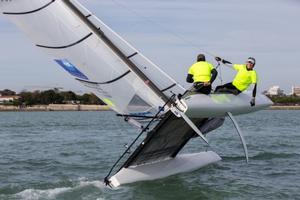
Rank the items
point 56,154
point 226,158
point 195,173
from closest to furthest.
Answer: point 195,173 → point 226,158 → point 56,154

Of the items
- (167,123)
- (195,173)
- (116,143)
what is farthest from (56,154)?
(167,123)

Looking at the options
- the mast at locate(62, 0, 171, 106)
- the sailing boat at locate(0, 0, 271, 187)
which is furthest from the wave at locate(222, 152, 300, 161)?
the mast at locate(62, 0, 171, 106)

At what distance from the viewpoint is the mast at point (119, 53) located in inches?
463

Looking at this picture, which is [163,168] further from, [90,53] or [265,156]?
[265,156]

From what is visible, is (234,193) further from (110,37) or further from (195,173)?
(110,37)

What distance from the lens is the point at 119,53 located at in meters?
11.9

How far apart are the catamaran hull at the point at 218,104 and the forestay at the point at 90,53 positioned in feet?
2.90

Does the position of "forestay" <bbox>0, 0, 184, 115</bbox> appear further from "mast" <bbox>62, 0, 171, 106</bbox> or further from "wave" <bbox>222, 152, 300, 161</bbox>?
"wave" <bbox>222, 152, 300, 161</bbox>

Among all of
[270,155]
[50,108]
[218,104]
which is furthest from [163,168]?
[50,108]

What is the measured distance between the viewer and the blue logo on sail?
481 inches

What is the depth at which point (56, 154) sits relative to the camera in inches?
739

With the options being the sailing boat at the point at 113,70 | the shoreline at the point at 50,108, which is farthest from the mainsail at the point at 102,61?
the shoreline at the point at 50,108

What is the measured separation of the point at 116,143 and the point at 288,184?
11.4m

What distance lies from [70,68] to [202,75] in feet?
9.33
